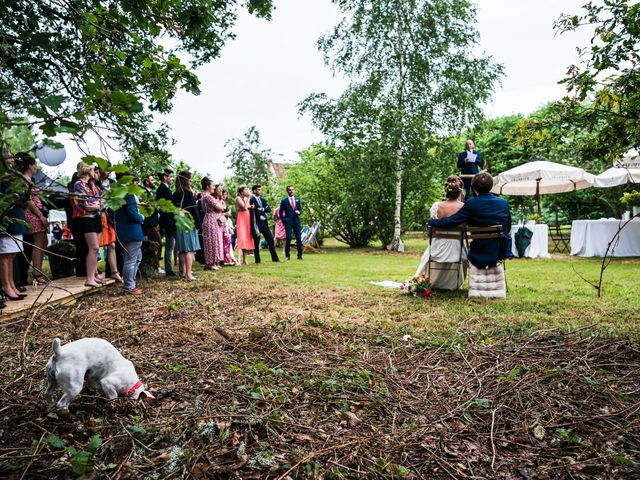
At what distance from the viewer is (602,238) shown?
1201 centimetres

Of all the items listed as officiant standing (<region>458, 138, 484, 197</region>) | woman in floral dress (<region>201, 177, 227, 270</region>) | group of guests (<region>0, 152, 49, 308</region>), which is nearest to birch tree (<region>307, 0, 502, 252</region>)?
officiant standing (<region>458, 138, 484, 197</region>)

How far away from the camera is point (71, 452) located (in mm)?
2037

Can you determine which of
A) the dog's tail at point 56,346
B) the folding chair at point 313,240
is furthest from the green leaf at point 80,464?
the folding chair at point 313,240

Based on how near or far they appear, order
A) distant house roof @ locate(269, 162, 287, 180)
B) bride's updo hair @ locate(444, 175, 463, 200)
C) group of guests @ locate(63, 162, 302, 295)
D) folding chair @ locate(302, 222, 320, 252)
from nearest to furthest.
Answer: group of guests @ locate(63, 162, 302, 295)
bride's updo hair @ locate(444, 175, 463, 200)
folding chair @ locate(302, 222, 320, 252)
distant house roof @ locate(269, 162, 287, 180)

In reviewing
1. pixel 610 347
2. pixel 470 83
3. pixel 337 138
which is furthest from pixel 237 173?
pixel 610 347

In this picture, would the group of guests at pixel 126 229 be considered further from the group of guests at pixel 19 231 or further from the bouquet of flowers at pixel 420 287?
the bouquet of flowers at pixel 420 287

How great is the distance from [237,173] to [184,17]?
20361mm

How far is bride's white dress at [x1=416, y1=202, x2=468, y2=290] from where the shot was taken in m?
6.39

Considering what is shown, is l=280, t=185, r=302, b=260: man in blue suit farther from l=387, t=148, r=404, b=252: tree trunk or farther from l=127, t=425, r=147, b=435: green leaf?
l=127, t=425, r=147, b=435: green leaf

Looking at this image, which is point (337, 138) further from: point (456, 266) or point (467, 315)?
point (467, 315)

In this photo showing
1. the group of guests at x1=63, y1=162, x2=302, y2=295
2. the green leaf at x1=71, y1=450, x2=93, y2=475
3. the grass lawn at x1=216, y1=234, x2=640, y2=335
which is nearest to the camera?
the green leaf at x1=71, y1=450, x2=93, y2=475

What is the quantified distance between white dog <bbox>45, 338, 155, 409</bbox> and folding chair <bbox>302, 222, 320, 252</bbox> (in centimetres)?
1422

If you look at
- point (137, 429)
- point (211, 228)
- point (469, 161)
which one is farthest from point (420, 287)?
point (469, 161)

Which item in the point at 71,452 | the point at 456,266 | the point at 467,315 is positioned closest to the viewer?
the point at 71,452
